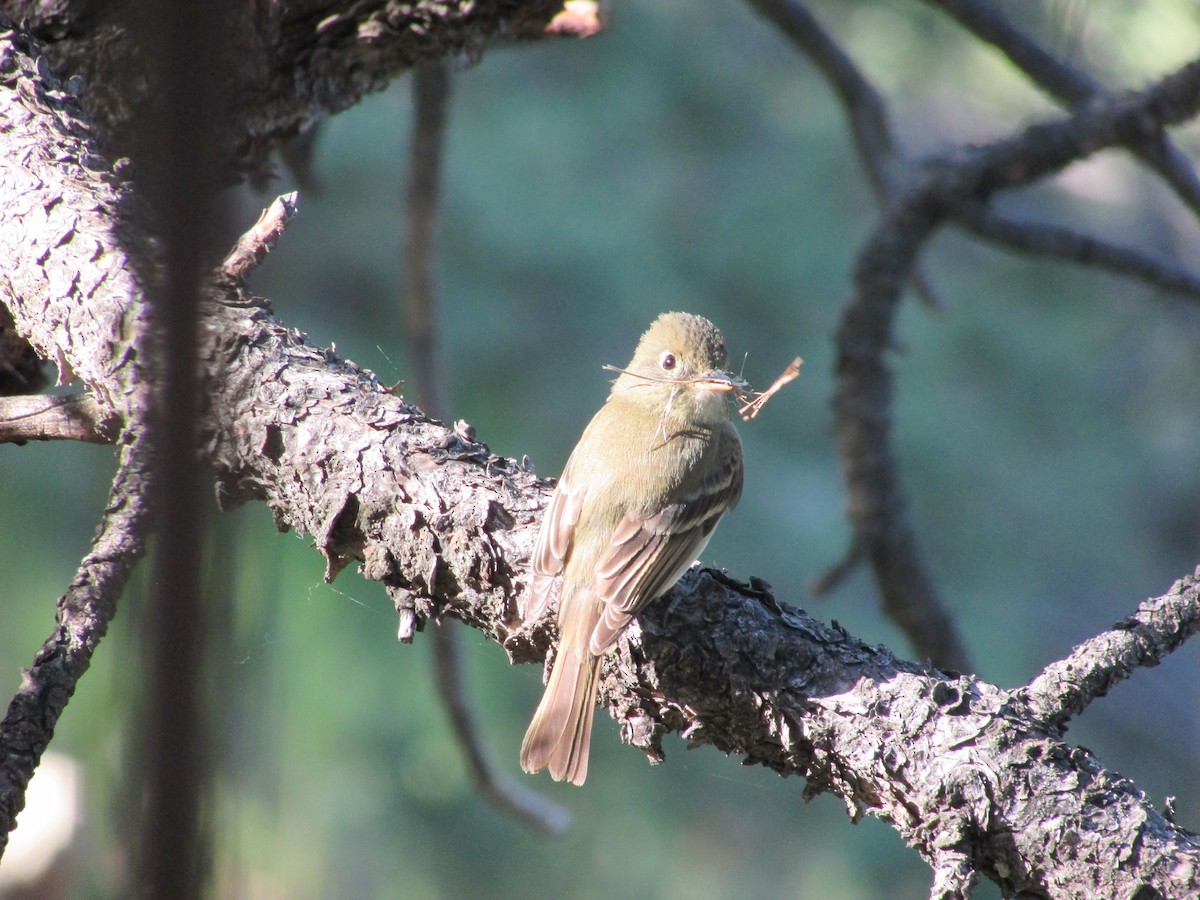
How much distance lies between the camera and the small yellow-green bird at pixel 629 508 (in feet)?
6.59

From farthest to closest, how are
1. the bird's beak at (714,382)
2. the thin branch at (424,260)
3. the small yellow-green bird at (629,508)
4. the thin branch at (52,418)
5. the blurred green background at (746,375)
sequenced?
the blurred green background at (746,375) → the thin branch at (424,260) → the bird's beak at (714,382) → the small yellow-green bird at (629,508) → the thin branch at (52,418)

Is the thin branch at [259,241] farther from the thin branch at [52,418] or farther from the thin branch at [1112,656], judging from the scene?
the thin branch at [1112,656]

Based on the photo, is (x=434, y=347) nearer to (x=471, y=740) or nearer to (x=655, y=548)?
(x=471, y=740)

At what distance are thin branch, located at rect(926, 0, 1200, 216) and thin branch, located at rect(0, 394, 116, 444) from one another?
2.79m

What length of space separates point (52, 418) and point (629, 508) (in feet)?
3.74

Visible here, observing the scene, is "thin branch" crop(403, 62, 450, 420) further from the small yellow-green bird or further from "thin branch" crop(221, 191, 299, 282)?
"thin branch" crop(221, 191, 299, 282)

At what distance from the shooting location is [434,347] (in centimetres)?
409

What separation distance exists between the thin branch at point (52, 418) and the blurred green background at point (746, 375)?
10.1 feet

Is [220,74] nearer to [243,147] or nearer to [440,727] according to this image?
[243,147]

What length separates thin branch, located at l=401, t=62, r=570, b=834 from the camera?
381 centimetres

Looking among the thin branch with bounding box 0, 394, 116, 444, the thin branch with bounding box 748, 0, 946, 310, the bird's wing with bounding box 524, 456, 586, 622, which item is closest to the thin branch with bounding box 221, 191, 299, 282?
the thin branch with bounding box 0, 394, 116, 444

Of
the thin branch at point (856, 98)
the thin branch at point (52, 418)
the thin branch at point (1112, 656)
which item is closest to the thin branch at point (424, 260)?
the thin branch at point (856, 98)

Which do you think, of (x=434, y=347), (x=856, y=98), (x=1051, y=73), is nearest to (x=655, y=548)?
(x=434, y=347)

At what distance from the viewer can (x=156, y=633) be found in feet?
1.72
